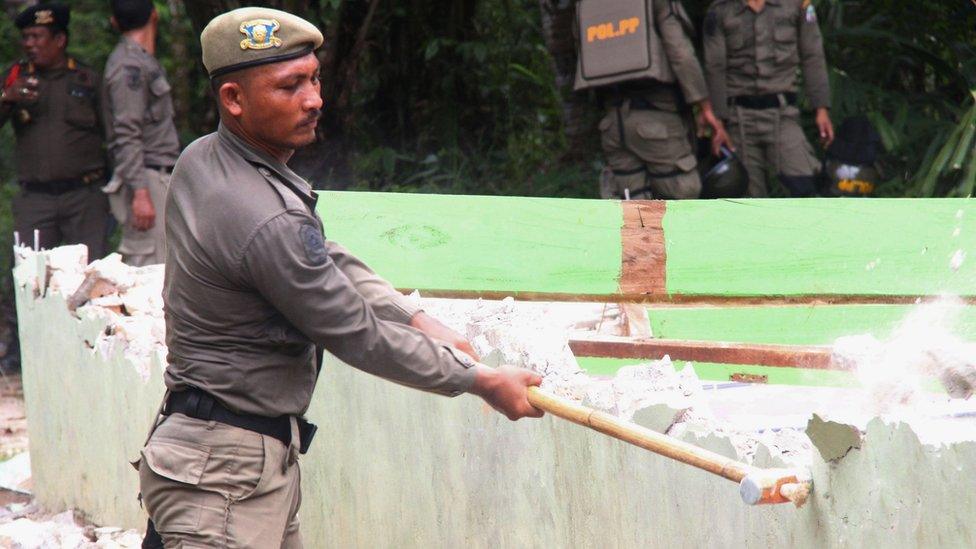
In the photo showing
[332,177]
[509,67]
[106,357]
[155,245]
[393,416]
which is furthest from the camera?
[509,67]

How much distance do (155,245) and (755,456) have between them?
17.0 ft

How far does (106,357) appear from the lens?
15.6 feet

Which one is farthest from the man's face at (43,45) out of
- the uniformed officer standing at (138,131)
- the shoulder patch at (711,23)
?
the shoulder patch at (711,23)

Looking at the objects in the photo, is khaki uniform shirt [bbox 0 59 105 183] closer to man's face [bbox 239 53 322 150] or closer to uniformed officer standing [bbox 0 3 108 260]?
uniformed officer standing [bbox 0 3 108 260]

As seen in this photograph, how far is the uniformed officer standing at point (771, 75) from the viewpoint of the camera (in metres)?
7.46

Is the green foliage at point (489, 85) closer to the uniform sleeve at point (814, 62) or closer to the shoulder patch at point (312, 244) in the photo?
the uniform sleeve at point (814, 62)

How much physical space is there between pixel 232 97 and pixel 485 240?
2341 mm

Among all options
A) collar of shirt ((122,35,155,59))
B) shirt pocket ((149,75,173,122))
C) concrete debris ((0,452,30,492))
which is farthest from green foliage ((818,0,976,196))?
concrete debris ((0,452,30,492))

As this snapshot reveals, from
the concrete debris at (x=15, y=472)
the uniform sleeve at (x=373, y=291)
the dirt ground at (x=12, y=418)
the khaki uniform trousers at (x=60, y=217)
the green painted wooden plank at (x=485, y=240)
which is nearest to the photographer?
the uniform sleeve at (x=373, y=291)

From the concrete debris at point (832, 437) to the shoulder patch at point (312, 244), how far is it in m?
1.00

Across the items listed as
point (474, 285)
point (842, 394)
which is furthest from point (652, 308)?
point (842, 394)

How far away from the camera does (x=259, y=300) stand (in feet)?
8.88

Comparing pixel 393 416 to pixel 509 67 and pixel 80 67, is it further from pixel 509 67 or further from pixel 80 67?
pixel 509 67

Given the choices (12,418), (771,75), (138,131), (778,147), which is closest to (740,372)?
(778,147)
